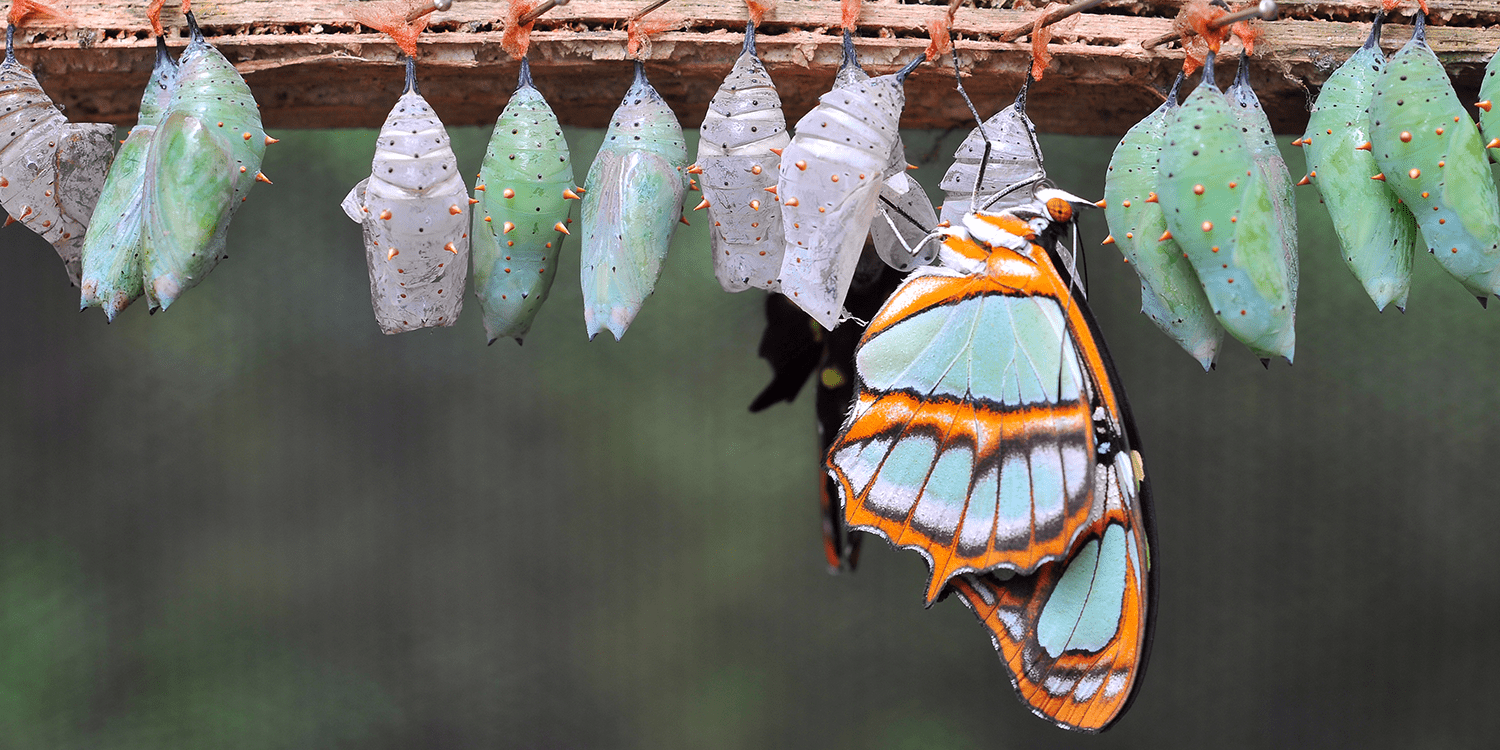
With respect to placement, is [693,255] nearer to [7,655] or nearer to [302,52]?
[302,52]

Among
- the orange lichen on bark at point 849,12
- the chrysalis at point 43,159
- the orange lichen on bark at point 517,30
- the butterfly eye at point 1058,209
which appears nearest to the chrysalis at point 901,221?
the orange lichen on bark at point 849,12

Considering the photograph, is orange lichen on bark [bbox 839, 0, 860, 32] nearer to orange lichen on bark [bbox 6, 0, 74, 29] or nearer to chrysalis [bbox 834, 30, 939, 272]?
chrysalis [bbox 834, 30, 939, 272]

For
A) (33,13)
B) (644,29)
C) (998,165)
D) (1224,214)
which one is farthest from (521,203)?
(1224,214)

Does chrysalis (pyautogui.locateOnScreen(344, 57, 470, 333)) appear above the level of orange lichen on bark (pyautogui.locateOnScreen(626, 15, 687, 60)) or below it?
below

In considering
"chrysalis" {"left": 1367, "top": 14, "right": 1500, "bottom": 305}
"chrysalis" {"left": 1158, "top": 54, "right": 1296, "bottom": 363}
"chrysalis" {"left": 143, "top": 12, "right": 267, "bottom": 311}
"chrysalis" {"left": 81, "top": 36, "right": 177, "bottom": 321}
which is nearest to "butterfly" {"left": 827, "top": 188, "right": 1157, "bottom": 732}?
"chrysalis" {"left": 1158, "top": 54, "right": 1296, "bottom": 363}

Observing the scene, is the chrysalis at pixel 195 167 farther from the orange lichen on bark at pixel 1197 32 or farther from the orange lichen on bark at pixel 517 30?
the orange lichen on bark at pixel 1197 32

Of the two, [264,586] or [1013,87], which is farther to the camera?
[264,586]

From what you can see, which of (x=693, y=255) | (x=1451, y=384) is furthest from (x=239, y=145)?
(x=1451, y=384)

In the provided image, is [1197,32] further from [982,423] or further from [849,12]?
[982,423]
